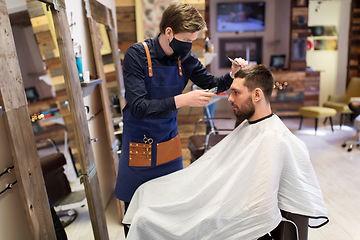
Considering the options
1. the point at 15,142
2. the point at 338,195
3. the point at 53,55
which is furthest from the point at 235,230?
the point at 338,195

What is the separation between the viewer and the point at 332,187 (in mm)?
2973

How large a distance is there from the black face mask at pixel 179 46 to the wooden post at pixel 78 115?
0.60 m

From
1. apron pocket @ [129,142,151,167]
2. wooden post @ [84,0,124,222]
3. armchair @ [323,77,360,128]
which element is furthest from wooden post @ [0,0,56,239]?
armchair @ [323,77,360,128]

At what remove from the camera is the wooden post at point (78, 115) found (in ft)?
4.86

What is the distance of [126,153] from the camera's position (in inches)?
59.5

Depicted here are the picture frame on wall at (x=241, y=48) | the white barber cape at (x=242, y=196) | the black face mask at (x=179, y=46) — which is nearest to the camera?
the white barber cape at (x=242, y=196)

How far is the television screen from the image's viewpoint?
6.64m

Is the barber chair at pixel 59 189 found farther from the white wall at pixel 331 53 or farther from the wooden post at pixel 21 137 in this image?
the white wall at pixel 331 53

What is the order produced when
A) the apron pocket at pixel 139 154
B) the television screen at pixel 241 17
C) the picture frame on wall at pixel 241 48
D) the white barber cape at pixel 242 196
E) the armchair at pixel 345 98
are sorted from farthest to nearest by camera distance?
the picture frame on wall at pixel 241 48, the television screen at pixel 241 17, the armchair at pixel 345 98, the apron pocket at pixel 139 154, the white barber cape at pixel 242 196

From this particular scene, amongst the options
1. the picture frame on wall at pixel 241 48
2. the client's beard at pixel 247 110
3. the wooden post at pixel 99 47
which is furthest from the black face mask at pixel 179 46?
the picture frame on wall at pixel 241 48

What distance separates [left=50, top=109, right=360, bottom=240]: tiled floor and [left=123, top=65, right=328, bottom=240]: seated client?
64 centimetres

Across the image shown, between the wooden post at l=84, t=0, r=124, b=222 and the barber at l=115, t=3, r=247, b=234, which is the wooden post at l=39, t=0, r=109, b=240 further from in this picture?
the wooden post at l=84, t=0, r=124, b=222

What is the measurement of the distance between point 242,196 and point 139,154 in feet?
1.90

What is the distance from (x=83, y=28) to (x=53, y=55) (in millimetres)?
775
